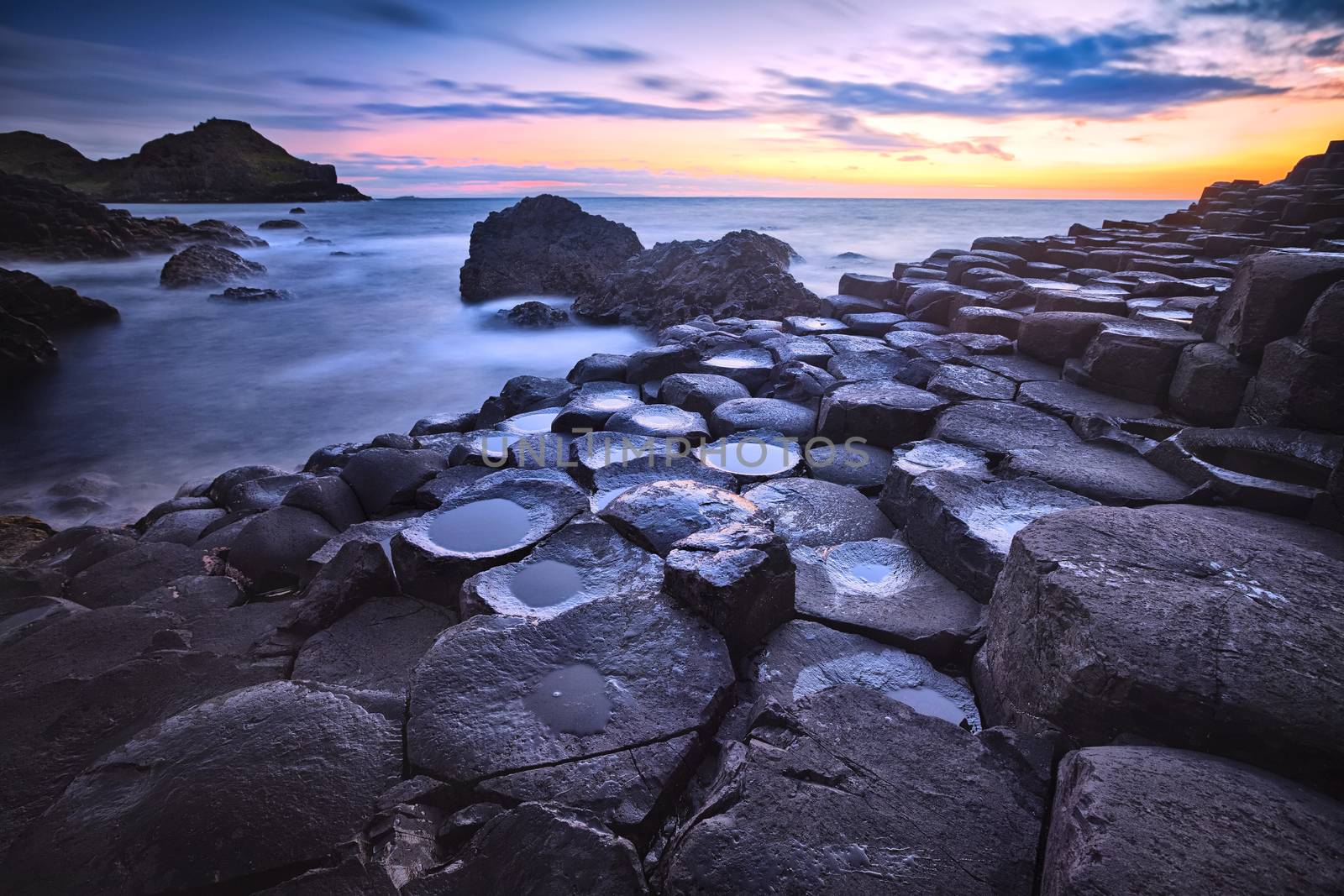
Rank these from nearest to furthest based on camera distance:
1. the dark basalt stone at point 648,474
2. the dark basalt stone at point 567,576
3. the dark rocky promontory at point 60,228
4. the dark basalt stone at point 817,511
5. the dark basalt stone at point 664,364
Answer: the dark basalt stone at point 567,576
the dark basalt stone at point 817,511
the dark basalt stone at point 648,474
the dark basalt stone at point 664,364
the dark rocky promontory at point 60,228

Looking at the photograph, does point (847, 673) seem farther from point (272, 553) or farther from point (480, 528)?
point (272, 553)

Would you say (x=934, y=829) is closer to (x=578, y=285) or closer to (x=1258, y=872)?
(x=1258, y=872)

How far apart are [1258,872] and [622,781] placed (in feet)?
4.82

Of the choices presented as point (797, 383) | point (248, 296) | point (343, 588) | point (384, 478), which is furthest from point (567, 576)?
point (248, 296)

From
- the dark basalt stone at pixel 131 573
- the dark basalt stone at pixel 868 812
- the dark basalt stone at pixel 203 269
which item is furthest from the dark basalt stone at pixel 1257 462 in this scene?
the dark basalt stone at pixel 203 269

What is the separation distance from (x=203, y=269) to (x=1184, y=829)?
22.5 meters

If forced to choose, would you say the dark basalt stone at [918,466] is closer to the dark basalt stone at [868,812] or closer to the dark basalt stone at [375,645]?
the dark basalt stone at [868,812]

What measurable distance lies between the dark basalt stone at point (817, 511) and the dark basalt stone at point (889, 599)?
0.48ft

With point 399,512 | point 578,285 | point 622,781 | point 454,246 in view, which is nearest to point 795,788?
point 622,781

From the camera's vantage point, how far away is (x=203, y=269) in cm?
1736

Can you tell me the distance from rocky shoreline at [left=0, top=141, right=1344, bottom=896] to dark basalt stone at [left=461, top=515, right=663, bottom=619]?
0.06ft

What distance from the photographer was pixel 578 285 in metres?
14.5

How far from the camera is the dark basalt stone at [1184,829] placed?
1.20 meters

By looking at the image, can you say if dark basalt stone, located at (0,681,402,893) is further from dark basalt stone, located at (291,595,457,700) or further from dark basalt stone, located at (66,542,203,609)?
dark basalt stone, located at (66,542,203,609)
